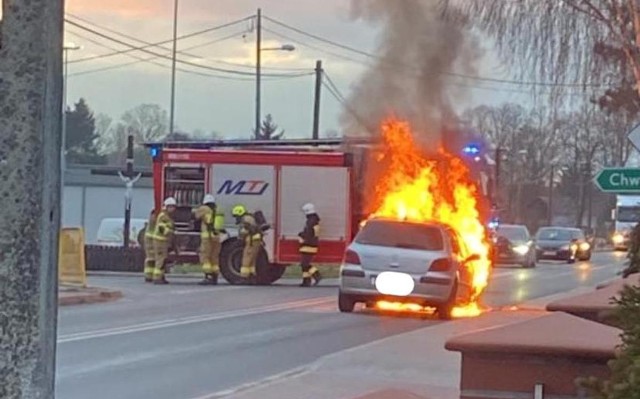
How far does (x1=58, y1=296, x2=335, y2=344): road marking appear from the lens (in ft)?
52.3

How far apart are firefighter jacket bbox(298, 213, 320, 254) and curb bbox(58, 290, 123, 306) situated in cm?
480

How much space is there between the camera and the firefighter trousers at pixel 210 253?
86.9ft

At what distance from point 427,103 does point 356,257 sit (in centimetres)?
727

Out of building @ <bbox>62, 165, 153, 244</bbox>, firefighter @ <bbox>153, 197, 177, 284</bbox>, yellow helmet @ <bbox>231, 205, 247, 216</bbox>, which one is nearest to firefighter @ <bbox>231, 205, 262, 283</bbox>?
yellow helmet @ <bbox>231, 205, 247, 216</bbox>

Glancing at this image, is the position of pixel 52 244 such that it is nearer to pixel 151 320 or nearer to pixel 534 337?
pixel 534 337

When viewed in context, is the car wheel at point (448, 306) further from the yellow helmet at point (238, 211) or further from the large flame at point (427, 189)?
the yellow helmet at point (238, 211)

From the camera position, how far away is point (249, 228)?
26469 mm

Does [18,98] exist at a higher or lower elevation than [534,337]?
higher

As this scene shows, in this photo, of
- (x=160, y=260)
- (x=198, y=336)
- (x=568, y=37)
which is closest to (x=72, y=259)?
(x=160, y=260)

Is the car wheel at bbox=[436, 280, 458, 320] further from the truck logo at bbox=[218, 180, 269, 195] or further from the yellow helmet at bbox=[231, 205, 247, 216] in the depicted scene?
the truck logo at bbox=[218, 180, 269, 195]

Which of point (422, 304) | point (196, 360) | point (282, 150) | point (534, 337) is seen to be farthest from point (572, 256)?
point (534, 337)

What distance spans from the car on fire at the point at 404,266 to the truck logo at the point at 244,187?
27.4ft

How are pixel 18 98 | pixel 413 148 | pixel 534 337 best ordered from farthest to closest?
pixel 413 148 < pixel 534 337 < pixel 18 98

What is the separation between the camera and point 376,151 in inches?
1064
